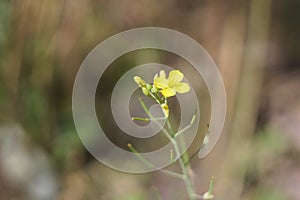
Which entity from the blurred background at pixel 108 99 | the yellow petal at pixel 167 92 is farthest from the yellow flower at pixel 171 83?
the blurred background at pixel 108 99

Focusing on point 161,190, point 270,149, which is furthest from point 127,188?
point 270,149

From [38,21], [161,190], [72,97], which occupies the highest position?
[38,21]

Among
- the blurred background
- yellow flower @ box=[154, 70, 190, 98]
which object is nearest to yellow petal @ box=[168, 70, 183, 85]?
yellow flower @ box=[154, 70, 190, 98]

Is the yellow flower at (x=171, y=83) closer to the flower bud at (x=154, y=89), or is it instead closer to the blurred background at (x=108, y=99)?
the flower bud at (x=154, y=89)

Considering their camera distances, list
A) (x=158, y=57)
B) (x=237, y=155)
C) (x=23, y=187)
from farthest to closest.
Answer: 1. (x=158, y=57)
2. (x=237, y=155)
3. (x=23, y=187)

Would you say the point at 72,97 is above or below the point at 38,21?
below

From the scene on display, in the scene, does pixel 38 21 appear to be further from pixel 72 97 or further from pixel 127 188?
pixel 127 188

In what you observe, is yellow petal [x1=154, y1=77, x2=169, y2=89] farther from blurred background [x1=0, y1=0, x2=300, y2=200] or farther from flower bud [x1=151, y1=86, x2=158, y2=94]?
blurred background [x1=0, y1=0, x2=300, y2=200]

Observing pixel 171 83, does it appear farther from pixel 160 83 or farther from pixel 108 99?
pixel 108 99
